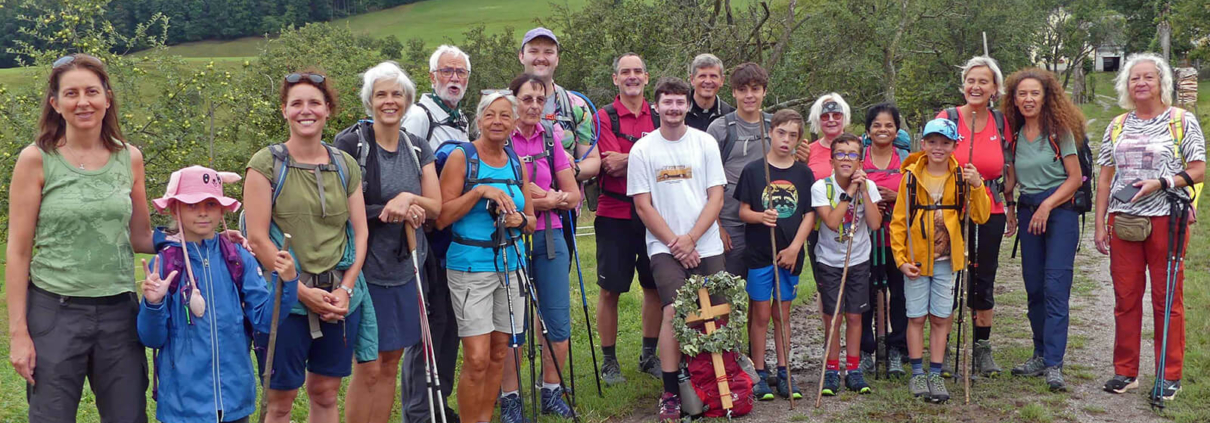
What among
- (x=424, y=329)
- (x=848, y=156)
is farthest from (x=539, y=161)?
(x=848, y=156)

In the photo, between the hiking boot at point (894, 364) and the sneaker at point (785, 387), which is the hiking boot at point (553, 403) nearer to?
the sneaker at point (785, 387)

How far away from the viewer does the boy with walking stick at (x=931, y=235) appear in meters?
6.59

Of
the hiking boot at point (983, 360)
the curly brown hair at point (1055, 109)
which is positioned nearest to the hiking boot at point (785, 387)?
the hiking boot at point (983, 360)

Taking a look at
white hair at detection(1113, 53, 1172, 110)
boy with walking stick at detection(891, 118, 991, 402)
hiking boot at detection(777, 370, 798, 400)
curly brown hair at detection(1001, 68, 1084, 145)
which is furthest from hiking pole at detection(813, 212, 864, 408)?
white hair at detection(1113, 53, 1172, 110)

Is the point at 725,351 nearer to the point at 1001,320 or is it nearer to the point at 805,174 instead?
the point at 805,174

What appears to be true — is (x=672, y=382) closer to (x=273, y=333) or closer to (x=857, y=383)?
(x=857, y=383)

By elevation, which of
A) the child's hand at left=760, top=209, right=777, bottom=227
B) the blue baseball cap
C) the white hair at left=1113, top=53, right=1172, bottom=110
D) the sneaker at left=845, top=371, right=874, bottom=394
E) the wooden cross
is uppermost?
the white hair at left=1113, top=53, right=1172, bottom=110

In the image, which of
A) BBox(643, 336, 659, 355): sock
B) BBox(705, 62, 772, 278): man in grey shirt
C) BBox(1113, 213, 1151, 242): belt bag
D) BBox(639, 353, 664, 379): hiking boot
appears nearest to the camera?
BBox(1113, 213, 1151, 242): belt bag

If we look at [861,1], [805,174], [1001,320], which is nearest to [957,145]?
[805,174]

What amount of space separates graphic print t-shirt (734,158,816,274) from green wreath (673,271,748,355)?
0.51 m

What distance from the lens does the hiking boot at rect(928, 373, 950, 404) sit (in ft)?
21.0

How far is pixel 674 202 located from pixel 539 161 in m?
0.96

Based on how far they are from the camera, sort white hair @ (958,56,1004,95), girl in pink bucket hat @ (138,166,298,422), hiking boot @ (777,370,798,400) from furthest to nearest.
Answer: white hair @ (958,56,1004,95) < hiking boot @ (777,370,798,400) < girl in pink bucket hat @ (138,166,298,422)

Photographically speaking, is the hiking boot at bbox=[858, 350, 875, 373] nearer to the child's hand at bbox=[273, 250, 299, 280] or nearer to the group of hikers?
the group of hikers
